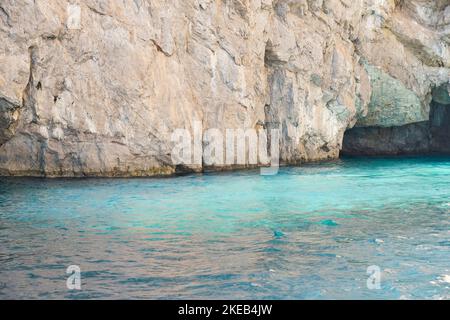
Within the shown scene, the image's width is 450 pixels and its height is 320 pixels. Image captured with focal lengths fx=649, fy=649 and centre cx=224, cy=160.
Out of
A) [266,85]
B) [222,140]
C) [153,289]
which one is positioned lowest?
[153,289]

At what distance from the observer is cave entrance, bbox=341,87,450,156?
32688 millimetres

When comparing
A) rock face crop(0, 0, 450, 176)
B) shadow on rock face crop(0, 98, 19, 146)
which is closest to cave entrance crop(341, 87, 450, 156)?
rock face crop(0, 0, 450, 176)

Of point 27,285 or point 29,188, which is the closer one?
point 27,285

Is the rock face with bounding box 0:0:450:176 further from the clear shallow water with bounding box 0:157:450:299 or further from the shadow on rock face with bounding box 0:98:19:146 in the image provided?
the clear shallow water with bounding box 0:157:450:299

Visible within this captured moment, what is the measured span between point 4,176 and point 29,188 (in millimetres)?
2870

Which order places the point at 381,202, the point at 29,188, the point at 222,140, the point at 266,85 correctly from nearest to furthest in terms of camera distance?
the point at 381,202, the point at 29,188, the point at 222,140, the point at 266,85

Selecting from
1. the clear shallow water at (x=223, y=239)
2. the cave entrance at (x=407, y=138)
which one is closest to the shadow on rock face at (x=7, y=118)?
the clear shallow water at (x=223, y=239)

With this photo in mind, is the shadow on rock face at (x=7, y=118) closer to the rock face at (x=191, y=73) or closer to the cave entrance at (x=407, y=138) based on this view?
the rock face at (x=191, y=73)

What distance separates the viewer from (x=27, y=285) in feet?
26.9

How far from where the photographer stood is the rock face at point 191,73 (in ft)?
62.5

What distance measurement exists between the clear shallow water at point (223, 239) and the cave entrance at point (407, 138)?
542 inches

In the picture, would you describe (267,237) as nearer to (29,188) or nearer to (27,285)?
(27,285)

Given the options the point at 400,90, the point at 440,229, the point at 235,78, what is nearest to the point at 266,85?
the point at 235,78

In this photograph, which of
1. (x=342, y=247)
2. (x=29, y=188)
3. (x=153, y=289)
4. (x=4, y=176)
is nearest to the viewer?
(x=153, y=289)
